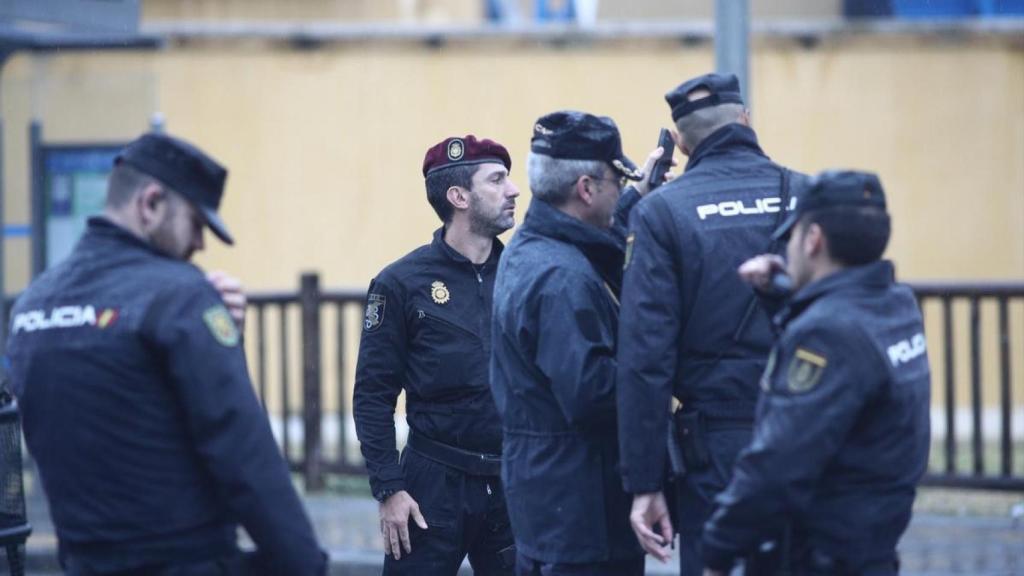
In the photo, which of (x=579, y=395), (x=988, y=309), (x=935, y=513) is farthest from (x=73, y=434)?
(x=988, y=309)

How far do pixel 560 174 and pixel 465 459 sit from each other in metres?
1.19

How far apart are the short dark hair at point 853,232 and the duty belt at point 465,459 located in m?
2.05

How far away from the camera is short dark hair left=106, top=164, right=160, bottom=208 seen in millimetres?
3922

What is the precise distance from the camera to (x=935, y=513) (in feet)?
32.9

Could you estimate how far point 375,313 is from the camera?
19.0 feet

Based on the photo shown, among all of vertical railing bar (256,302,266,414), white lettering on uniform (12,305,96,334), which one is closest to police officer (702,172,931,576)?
white lettering on uniform (12,305,96,334)

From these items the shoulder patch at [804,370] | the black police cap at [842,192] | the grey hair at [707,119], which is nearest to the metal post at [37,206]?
the grey hair at [707,119]

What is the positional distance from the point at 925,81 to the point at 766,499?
10.1 metres

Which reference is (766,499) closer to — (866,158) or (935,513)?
(935,513)

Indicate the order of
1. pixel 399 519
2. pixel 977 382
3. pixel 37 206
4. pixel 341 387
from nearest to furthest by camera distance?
pixel 399 519, pixel 977 382, pixel 341 387, pixel 37 206

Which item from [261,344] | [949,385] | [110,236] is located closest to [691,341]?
[110,236]

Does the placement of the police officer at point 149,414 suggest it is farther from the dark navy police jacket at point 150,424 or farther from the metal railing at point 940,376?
the metal railing at point 940,376

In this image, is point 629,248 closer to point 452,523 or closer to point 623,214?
point 623,214

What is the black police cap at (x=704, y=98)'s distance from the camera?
190 inches
